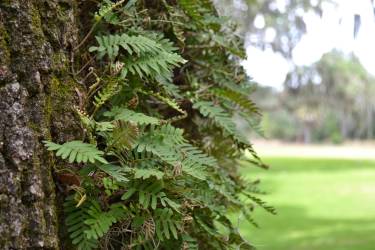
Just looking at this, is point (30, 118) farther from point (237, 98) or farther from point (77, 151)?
point (237, 98)

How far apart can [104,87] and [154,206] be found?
0.34 metres

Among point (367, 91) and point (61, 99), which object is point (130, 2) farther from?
point (367, 91)

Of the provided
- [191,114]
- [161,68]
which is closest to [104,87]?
[161,68]

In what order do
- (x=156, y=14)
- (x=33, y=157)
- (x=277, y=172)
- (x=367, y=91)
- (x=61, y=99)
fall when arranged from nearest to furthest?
(x=33, y=157) < (x=61, y=99) < (x=156, y=14) < (x=277, y=172) < (x=367, y=91)

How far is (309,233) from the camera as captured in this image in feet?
29.2

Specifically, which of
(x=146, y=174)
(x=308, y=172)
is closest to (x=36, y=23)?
(x=146, y=174)

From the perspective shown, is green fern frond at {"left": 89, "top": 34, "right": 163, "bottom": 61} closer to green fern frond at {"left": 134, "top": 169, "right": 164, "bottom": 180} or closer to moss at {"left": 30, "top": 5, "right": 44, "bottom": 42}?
moss at {"left": 30, "top": 5, "right": 44, "bottom": 42}

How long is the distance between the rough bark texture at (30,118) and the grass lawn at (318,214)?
1.36 metres

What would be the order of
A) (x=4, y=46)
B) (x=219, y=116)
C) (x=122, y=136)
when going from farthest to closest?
(x=219, y=116) < (x=122, y=136) < (x=4, y=46)

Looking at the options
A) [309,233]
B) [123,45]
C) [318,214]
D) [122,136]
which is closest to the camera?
[122,136]

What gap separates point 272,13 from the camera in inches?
356

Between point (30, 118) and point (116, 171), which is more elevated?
point (30, 118)

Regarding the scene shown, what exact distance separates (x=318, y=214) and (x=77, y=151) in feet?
34.3

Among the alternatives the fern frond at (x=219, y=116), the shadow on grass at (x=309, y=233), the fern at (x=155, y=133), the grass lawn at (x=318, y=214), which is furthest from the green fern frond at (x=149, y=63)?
the shadow on grass at (x=309, y=233)
